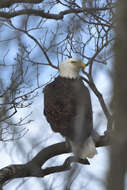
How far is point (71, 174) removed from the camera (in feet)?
4.58

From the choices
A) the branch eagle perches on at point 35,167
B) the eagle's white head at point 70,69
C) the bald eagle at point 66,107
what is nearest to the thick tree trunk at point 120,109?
the branch eagle perches on at point 35,167

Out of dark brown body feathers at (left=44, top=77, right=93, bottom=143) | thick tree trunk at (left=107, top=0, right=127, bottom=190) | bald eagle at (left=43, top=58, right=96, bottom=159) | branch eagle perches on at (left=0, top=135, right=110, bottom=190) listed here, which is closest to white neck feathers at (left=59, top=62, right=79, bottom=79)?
bald eagle at (left=43, top=58, right=96, bottom=159)

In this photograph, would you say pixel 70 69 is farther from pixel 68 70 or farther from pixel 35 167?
pixel 35 167

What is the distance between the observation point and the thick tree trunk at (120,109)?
1.14 metres

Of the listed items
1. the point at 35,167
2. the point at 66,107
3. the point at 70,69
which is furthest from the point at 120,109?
the point at 70,69

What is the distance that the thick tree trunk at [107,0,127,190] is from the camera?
3.73ft

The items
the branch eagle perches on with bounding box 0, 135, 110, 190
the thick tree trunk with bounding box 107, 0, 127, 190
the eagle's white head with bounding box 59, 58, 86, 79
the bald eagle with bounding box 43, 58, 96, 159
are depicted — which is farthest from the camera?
the eagle's white head with bounding box 59, 58, 86, 79

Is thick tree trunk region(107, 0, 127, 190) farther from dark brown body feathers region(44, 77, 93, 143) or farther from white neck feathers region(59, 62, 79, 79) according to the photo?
white neck feathers region(59, 62, 79, 79)

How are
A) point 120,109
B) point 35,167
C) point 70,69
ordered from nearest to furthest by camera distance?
point 120,109, point 35,167, point 70,69

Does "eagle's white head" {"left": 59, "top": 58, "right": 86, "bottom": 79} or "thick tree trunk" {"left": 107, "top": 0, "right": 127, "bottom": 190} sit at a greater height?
"thick tree trunk" {"left": 107, "top": 0, "right": 127, "bottom": 190}

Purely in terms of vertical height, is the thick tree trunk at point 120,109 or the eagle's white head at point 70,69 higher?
the thick tree trunk at point 120,109

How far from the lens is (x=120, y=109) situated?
117 centimetres

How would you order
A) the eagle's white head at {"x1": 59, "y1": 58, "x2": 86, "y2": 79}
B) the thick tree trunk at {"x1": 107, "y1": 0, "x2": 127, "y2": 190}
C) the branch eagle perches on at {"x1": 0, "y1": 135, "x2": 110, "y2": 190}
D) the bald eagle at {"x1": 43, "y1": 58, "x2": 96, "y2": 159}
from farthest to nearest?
the eagle's white head at {"x1": 59, "y1": 58, "x2": 86, "y2": 79} < the bald eagle at {"x1": 43, "y1": 58, "x2": 96, "y2": 159} < the branch eagle perches on at {"x1": 0, "y1": 135, "x2": 110, "y2": 190} < the thick tree trunk at {"x1": 107, "y1": 0, "x2": 127, "y2": 190}

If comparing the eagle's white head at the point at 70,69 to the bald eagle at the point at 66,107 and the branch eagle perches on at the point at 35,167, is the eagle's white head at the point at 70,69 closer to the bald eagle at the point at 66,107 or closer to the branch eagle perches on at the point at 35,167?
the bald eagle at the point at 66,107
